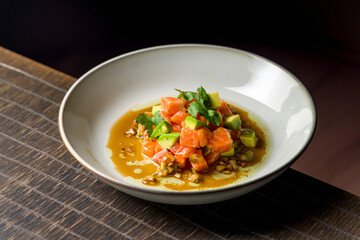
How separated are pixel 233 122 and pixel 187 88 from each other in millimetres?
383

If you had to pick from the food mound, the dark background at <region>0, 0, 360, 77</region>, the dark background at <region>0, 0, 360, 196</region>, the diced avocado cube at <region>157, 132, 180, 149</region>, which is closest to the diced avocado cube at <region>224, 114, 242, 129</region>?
the food mound

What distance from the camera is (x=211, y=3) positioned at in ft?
12.0

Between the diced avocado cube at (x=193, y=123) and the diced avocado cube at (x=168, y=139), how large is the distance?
0.05 m

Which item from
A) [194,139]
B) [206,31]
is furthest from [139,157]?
[206,31]

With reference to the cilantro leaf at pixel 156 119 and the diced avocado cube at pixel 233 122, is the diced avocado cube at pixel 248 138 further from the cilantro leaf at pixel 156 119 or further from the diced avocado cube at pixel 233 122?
the cilantro leaf at pixel 156 119

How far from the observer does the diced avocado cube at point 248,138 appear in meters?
Answer: 1.70

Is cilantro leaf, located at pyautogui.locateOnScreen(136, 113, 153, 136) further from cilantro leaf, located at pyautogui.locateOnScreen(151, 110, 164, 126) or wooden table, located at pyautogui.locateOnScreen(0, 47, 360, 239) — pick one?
wooden table, located at pyautogui.locateOnScreen(0, 47, 360, 239)

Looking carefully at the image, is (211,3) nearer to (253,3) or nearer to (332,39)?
(253,3)

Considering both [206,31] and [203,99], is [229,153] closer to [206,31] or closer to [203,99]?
[203,99]

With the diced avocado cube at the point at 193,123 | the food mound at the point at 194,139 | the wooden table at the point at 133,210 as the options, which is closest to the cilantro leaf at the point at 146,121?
the food mound at the point at 194,139

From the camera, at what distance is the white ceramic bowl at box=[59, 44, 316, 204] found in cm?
163

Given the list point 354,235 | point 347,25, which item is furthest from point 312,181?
point 347,25

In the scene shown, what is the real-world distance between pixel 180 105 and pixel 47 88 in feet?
2.23

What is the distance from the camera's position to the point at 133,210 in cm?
148
